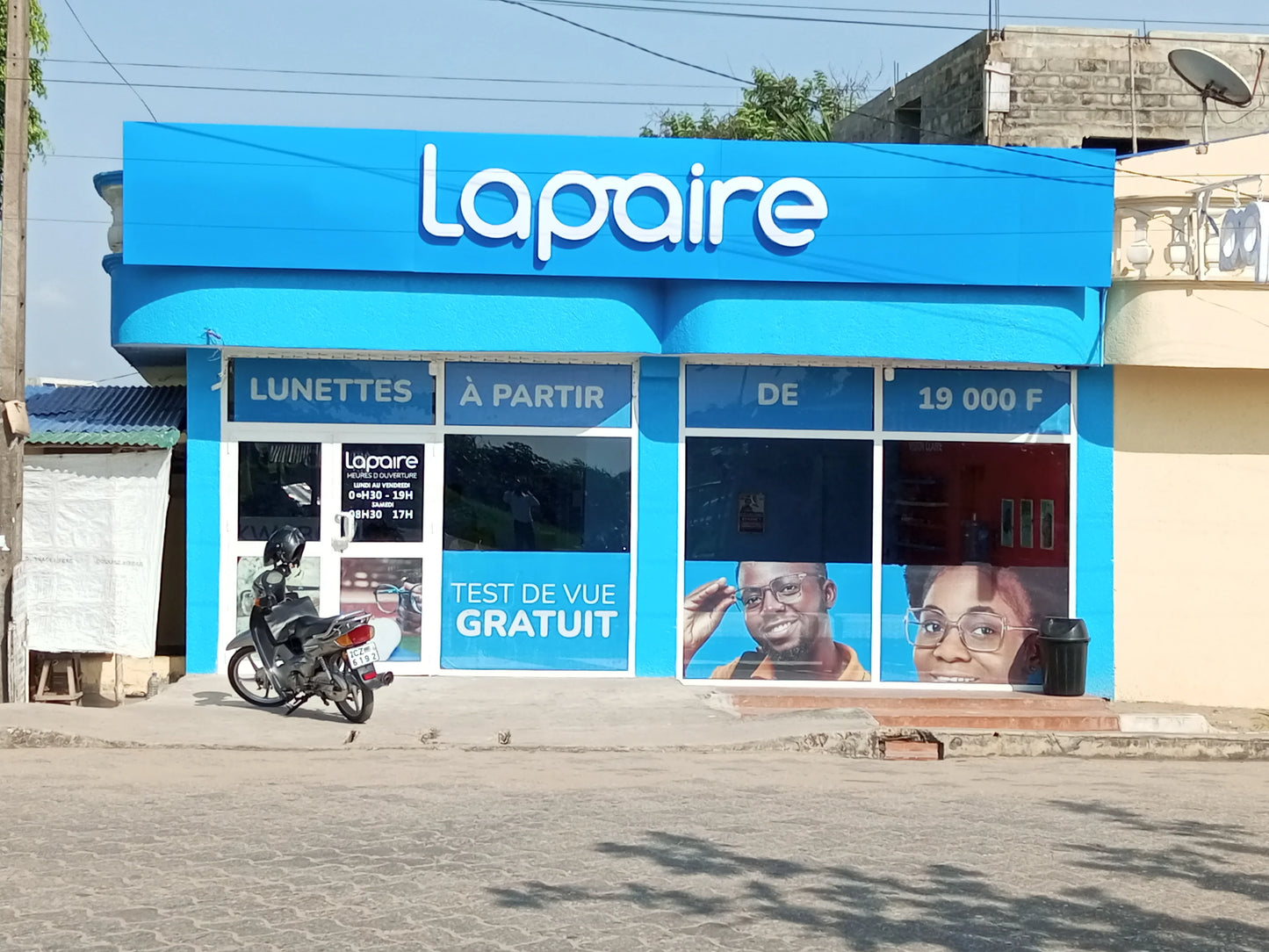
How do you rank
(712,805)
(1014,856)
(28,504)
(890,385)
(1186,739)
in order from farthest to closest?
(890,385), (28,504), (1186,739), (712,805), (1014,856)

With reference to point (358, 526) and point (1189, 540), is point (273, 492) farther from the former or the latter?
point (1189, 540)

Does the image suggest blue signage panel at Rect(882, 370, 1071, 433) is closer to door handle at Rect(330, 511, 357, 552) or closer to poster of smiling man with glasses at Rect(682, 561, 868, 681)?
poster of smiling man with glasses at Rect(682, 561, 868, 681)

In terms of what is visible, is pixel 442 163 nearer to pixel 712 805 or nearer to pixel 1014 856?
pixel 712 805

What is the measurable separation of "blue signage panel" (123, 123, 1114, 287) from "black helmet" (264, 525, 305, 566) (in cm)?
253

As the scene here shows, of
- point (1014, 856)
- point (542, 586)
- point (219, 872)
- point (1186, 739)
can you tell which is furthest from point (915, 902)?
point (542, 586)

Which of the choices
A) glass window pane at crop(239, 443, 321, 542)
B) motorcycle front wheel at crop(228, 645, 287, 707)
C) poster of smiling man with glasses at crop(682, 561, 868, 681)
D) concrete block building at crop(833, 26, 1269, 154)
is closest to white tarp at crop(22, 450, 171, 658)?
glass window pane at crop(239, 443, 321, 542)

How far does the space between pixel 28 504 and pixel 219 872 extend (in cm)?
682

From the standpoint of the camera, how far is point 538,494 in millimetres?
12844

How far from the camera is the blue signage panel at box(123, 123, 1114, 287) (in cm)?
1209

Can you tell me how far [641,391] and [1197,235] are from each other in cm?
529

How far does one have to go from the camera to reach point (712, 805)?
328 inches

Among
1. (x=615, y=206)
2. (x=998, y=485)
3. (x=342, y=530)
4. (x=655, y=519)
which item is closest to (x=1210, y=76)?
(x=998, y=485)

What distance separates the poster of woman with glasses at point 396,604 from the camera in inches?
500

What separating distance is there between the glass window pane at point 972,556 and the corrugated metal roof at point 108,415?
673cm
